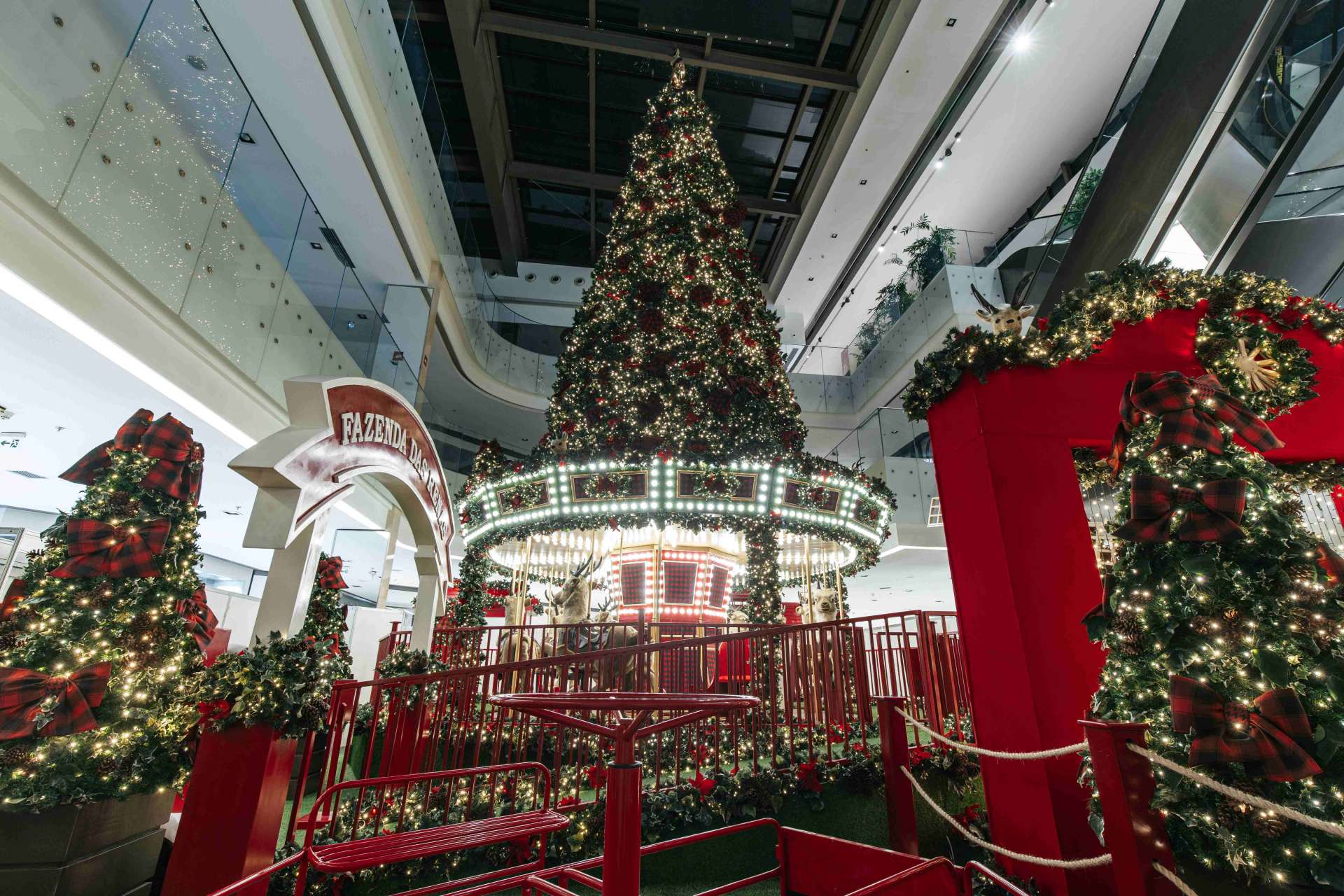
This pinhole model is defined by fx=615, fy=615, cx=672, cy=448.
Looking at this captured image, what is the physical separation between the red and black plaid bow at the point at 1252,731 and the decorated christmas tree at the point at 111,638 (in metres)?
4.65

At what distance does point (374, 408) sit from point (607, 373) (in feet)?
17.1

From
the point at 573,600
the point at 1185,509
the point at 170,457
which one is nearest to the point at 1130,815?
the point at 1185,509

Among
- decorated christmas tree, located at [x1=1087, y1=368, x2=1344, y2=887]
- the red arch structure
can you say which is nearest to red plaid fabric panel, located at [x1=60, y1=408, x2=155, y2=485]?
the red arch structure

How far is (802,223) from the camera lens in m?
16.4

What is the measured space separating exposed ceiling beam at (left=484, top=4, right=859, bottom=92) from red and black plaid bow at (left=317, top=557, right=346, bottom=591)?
1066cm

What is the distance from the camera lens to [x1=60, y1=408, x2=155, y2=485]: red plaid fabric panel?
3.42m

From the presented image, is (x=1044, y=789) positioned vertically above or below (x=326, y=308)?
below

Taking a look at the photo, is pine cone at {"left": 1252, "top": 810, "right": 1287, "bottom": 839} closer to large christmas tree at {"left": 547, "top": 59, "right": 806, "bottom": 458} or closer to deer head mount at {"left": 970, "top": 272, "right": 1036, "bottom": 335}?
deer head mount at {"left": 970, "top": 272, "right": 1036, "bottom": 335}

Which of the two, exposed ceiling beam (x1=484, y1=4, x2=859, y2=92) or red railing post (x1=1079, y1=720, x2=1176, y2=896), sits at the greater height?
exposed ceiling beam (x1=484, y1=4, x2=859, y2=92)

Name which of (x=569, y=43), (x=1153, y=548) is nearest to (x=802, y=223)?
(x=569, y=43)

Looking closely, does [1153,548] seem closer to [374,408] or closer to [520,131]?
[374,408]

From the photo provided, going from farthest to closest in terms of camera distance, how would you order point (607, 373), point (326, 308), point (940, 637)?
point (607, 373), point (326, 308), point (940, 637)

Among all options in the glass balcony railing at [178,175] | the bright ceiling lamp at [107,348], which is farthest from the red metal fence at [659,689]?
the glass balcony railing at [178,175]

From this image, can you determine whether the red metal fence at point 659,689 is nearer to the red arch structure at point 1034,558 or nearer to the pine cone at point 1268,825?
the red arch structure at point 1034,558
